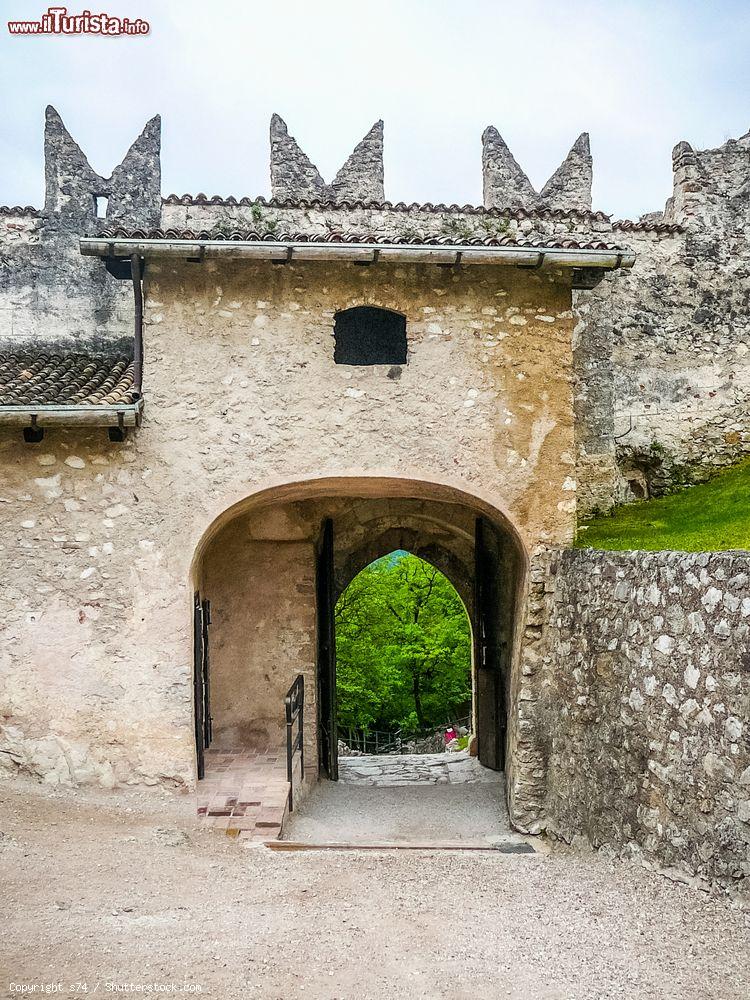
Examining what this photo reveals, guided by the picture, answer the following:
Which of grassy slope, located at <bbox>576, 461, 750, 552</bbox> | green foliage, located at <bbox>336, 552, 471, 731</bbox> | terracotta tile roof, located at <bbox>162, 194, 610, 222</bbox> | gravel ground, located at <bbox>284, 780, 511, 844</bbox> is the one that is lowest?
green foliage, located at <bbox>336, 552, 471, 731</bbox>

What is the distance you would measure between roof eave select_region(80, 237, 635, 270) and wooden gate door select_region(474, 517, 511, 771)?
167 inches

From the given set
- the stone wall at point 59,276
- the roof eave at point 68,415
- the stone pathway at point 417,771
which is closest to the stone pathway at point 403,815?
the stone pathway at point 417,771

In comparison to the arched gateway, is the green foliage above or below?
below

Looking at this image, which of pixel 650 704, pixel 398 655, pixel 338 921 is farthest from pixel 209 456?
pixel 398 655

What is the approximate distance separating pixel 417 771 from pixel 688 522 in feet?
19.4

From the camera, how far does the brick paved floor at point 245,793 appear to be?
7.51m

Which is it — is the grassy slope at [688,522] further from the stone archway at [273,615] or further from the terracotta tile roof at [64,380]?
the terracotta tile roof at [64,380]

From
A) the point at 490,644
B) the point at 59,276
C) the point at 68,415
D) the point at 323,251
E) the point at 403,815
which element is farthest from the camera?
the point at 490,644

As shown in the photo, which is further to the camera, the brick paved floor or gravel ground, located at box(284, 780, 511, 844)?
gravel ground, located at box(284, 780, 511, 844)

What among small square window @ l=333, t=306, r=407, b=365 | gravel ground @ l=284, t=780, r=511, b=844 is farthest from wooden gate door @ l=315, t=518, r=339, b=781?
small square window @ l=333, t=306, r=407, b=365

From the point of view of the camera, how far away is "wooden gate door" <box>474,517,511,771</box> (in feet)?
36.6

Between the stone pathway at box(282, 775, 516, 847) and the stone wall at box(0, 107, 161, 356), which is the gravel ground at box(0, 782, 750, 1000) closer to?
the stone pathway at box(282, 775, 516, 847)

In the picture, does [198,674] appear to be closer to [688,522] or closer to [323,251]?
[323,251]

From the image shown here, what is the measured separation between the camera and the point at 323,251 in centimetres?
770
